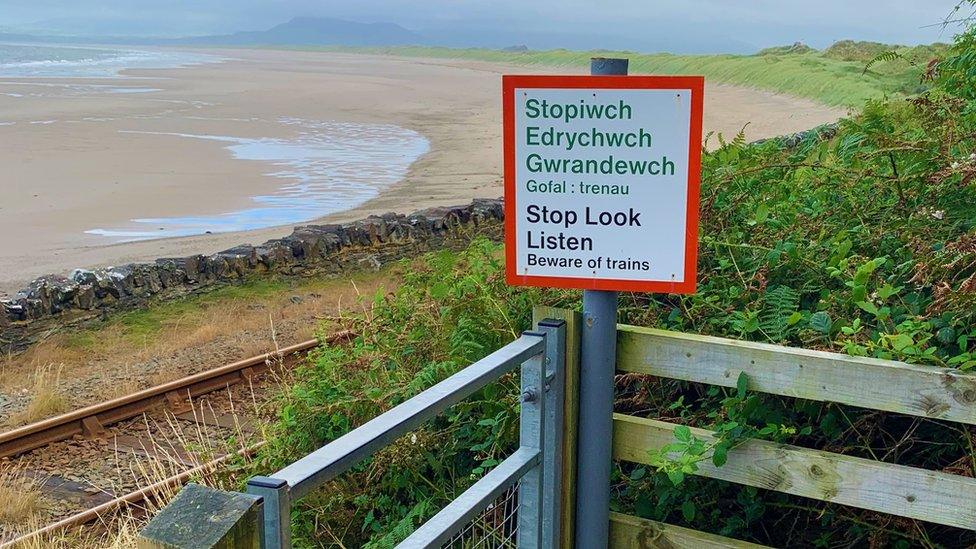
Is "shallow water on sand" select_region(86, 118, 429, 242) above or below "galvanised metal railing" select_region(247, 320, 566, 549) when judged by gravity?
below

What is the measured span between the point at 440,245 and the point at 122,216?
389 inches

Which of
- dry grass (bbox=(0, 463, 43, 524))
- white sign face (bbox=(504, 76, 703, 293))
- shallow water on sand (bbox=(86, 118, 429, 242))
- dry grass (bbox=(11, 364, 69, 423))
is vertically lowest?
shallow water on sand (bbox=(86, 118, 429, 242))

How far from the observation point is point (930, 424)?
346 cm

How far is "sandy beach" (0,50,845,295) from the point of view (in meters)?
21.3

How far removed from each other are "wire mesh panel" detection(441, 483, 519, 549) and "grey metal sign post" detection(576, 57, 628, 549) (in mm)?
316

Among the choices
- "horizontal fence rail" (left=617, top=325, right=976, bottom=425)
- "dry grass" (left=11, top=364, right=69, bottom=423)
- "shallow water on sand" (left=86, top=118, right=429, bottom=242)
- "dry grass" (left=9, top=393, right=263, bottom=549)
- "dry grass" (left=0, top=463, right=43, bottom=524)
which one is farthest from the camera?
"shallow water on sand" (left=86, top=118, right=429, bottom=242)

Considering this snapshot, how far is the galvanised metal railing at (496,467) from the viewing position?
2105mm

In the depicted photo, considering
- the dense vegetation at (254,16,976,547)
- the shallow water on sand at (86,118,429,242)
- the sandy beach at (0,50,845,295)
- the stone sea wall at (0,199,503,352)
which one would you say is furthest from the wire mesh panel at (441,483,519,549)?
the shallow water on sand at (86,118,429,242)

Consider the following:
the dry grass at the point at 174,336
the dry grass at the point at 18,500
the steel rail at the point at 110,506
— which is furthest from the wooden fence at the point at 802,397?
the dry grass at the point at 174,336

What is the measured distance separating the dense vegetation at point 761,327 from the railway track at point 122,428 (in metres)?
2.76

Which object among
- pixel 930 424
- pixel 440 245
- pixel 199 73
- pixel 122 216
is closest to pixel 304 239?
Answer: pixel 440 245

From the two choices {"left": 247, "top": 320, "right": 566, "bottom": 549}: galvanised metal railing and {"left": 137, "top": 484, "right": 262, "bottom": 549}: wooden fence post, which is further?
{"left": 247, "top": 320, "right": 566, "bottom": 549}: galvanised metal railing

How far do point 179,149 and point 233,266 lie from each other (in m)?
19.9

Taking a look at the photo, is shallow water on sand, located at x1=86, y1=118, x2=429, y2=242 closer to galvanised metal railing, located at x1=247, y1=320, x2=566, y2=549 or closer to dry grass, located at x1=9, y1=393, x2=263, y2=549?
dry grass, located at x1=9, y1=393, x2=263, y2=549
